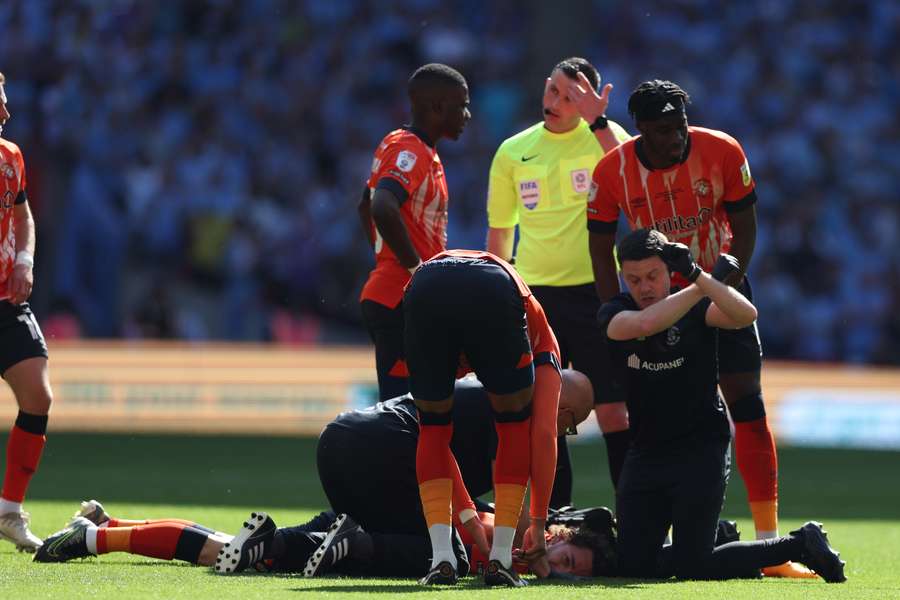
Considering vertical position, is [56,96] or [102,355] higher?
[56,96]

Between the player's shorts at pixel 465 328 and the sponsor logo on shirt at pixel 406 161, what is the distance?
1885mm

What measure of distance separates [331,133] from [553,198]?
36.2ft

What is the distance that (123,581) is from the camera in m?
5.84

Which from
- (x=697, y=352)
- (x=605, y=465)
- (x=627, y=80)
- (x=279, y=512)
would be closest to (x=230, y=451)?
(x=605, y=465)

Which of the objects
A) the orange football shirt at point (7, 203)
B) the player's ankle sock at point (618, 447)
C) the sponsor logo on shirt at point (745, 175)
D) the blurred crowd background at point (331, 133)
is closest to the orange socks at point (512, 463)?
the sponsor logo on shirt at point (745, 175)

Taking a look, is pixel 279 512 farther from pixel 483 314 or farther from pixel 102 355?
pixel 102 355

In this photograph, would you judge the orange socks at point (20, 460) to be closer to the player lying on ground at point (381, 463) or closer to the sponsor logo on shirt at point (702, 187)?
the player lying on ground at point (381, 463)

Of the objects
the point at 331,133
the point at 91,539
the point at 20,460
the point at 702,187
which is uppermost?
the point at 331,133

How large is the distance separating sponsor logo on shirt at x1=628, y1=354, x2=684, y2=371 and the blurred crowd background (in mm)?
10712

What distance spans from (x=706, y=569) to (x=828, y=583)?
0.48 m

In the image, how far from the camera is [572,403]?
644cm

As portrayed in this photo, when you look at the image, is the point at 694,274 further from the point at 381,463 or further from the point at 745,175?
the point at 381,463

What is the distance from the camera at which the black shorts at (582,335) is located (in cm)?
812

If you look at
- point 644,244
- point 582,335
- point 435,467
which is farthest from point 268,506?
point 644,244
